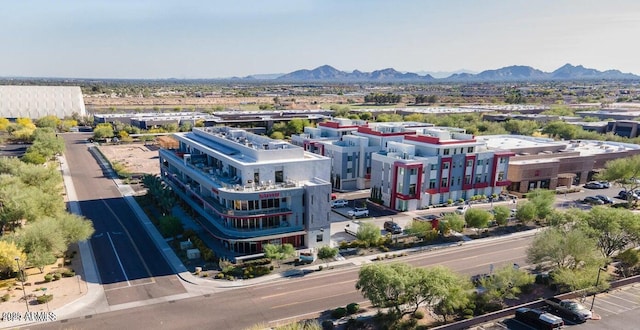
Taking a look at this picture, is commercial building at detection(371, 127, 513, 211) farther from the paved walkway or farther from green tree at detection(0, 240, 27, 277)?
green tree at detection(0, 240, 27, 277)

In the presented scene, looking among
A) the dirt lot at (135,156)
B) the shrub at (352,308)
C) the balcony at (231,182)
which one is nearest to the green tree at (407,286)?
the shrub at (352,308)

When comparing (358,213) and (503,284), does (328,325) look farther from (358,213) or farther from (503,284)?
(358,213)

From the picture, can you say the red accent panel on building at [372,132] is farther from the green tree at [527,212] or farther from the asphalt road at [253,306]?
the asphalt road at [253,306]

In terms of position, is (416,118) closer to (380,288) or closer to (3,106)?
(380,288)

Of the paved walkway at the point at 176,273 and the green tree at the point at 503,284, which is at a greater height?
the green tree at the point at 503,284

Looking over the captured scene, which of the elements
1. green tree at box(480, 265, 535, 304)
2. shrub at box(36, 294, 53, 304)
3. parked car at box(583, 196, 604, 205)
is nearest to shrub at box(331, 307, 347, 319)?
green tree at box(480, 265, 535, 304)

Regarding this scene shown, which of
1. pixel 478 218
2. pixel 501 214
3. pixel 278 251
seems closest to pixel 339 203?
pixel 478 218
